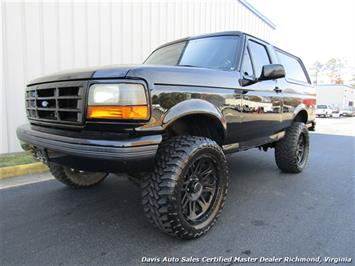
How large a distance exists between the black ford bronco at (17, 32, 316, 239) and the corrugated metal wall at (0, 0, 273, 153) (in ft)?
11.5

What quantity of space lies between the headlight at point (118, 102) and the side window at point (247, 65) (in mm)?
1600

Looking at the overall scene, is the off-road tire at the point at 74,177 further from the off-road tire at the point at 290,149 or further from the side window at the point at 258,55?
the off-road tire at the point at 290,149

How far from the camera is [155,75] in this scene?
2.30 metres

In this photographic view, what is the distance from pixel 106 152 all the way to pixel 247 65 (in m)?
2.13

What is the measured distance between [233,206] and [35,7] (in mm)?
5664

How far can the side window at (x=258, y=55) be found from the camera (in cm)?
367

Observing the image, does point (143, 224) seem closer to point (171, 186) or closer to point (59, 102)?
point (171, 186)

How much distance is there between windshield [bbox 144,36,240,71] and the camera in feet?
10.8

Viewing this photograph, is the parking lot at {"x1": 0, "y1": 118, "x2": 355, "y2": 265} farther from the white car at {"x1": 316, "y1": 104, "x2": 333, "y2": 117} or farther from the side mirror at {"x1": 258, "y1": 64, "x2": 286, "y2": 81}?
the white car at {"x1": 316, "y1": 104, "x2": 333, "y2": 117}

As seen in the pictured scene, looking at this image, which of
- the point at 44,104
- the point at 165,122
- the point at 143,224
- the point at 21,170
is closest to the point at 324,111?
the point at 21,170

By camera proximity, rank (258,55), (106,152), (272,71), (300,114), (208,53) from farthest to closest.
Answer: (300,114), (258,55), (208,53), (272,71), (106,152)

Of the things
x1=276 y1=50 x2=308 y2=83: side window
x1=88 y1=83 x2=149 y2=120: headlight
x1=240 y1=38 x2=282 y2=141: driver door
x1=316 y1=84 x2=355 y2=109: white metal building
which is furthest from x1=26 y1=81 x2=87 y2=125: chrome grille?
x1=316 y1=84 x2=355 y2=109: white metal building

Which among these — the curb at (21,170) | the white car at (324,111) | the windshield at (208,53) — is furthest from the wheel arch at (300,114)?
the white car at (324,111)

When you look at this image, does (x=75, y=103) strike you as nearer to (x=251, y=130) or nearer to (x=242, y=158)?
(x=251, y=130)
